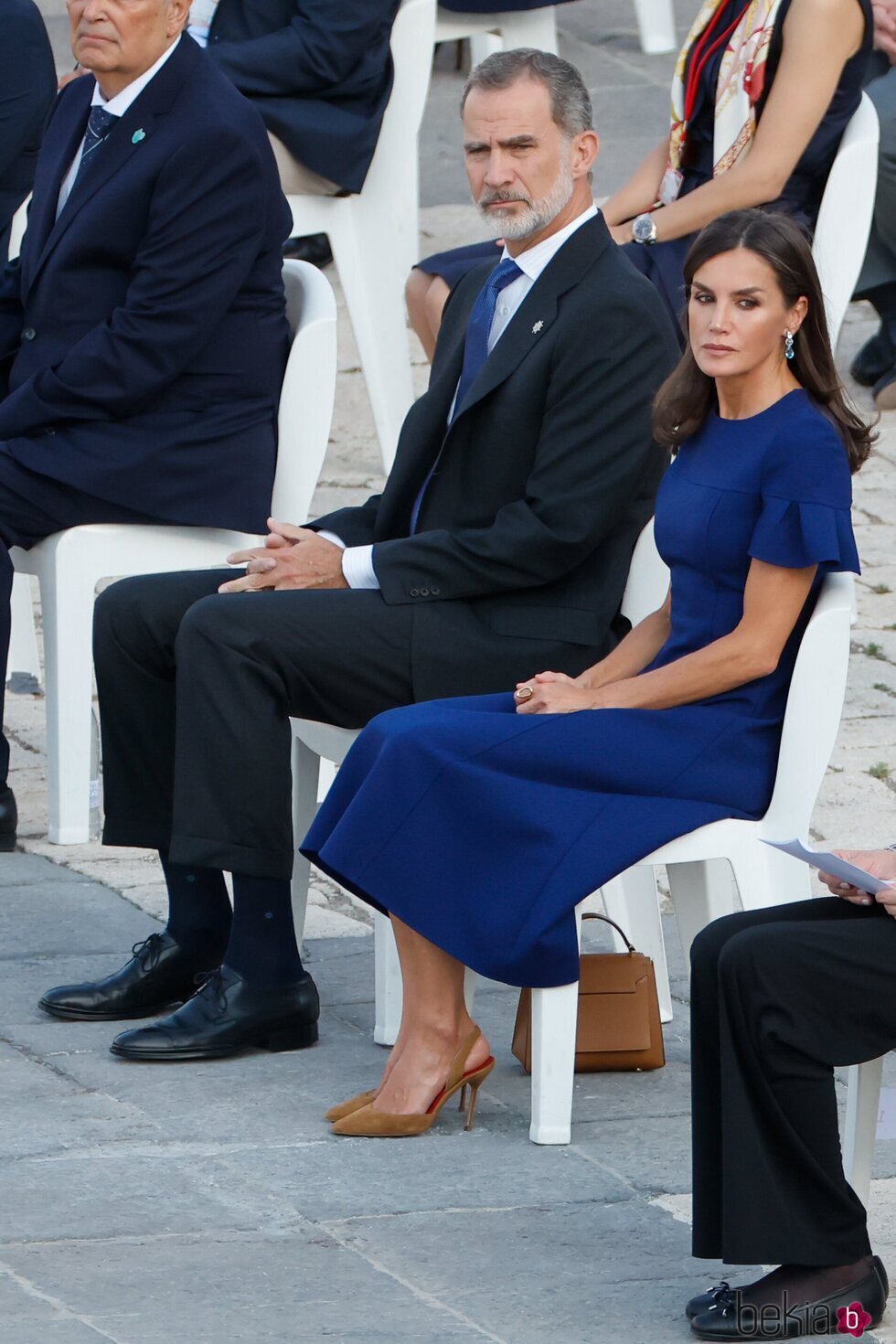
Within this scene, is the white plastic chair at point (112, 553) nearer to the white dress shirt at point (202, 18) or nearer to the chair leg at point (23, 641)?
the chair leg at point (23, 641)

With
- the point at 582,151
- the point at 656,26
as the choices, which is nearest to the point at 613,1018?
the point at 582,151

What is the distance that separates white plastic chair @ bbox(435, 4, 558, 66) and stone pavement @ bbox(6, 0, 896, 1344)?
3.87 metres

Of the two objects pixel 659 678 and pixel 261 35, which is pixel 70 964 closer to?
pixel 659 678

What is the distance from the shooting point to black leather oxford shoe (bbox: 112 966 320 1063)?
148 inches

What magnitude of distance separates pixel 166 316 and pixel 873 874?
2.39m

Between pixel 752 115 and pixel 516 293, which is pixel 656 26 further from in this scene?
pixel 516 293

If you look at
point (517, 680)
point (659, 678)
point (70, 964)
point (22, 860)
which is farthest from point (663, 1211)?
point (22, 860)

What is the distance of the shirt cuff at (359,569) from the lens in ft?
13.1

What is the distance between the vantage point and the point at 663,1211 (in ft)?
10.3

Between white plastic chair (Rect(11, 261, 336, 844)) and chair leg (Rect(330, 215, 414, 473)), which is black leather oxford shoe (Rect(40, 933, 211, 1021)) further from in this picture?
chair leg (Rect(330, 215, 414, 473))

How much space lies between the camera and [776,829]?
137 inches

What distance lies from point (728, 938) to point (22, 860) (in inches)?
94.5

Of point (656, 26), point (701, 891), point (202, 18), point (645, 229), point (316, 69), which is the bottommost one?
point (701, 891)

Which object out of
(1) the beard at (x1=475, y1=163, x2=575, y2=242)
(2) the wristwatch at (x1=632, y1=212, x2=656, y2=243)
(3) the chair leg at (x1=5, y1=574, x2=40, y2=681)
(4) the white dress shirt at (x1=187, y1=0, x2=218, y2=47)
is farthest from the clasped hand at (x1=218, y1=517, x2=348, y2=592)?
(4) the white dress shirt at (x1=187, y1=0, x2=218, y2=47)
